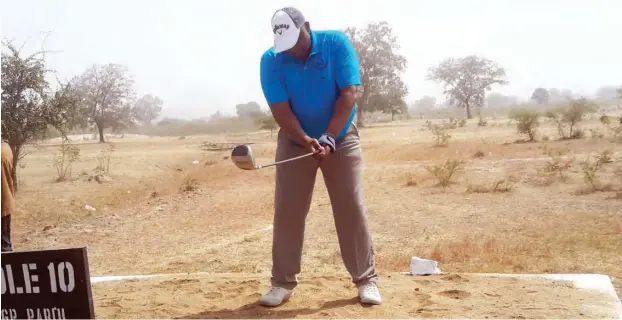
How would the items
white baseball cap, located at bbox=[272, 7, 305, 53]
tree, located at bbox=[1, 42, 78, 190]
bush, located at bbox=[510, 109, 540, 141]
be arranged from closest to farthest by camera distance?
white baseball cap, located at bbox=[272, 7, 305, 53]
tree, located at bbox=[1, 42, 78, 190]
bush, located at bbox=[510, 109, 540, 141]

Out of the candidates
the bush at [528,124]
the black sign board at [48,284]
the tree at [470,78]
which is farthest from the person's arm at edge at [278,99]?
the tree at [470,78]

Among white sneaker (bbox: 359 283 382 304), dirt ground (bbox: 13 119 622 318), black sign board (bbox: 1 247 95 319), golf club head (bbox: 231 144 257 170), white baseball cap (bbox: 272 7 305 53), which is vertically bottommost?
dirt ground (bbox: 13 119 622 318)

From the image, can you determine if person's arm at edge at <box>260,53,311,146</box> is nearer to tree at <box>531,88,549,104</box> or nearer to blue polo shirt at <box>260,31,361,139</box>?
blue polo shirt at <box>260,31,361,139</box>

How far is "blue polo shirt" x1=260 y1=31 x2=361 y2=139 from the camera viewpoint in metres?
3.66

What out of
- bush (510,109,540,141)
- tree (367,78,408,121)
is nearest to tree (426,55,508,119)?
tree (367,78,408,121)

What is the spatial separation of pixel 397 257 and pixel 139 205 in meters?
7.39

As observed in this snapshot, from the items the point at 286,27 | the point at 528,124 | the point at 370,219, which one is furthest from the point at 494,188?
the point at 528,124

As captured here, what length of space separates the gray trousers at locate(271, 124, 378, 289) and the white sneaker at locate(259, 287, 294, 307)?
4 cm

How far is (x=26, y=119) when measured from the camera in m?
13.8

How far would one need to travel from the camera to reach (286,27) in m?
3.54

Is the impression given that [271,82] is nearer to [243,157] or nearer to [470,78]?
[243,157]

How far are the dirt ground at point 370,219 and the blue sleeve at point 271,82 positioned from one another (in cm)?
121

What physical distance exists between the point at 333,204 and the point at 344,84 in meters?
0.70

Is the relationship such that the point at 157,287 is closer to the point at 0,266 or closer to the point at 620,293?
the point at 0,266
